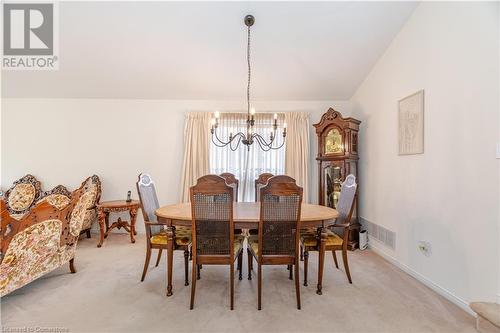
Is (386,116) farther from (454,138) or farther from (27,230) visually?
(27,230)

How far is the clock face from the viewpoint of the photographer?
3873 millimetres

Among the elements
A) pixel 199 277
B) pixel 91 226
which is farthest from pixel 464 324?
pixel 91 226

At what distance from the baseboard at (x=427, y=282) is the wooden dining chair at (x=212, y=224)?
198cm

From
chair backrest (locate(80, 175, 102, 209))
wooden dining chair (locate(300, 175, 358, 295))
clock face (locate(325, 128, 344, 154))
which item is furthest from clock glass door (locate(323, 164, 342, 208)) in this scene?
chair backrest (locate(80, 175, 102, 209))

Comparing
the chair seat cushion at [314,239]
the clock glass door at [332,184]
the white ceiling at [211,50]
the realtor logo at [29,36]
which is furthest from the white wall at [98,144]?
the chair seat cushion at [314,239]

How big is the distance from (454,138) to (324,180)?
6.45 ft

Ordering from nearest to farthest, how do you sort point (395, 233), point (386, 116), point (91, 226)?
point (395, 233) → point (386, 116) → point (91, 226)

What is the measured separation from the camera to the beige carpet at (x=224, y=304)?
1.92m

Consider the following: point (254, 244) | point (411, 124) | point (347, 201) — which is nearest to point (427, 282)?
point (347, 201)

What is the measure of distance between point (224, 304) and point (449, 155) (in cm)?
248

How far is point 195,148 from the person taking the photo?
175 inches

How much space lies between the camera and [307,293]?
2420mm

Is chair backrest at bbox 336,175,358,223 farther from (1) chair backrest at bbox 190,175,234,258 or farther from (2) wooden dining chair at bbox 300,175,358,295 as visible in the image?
(1) chair backrest at bbox 190,175,234,258

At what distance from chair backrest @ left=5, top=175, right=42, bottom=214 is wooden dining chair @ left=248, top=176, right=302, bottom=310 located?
14.2ft
